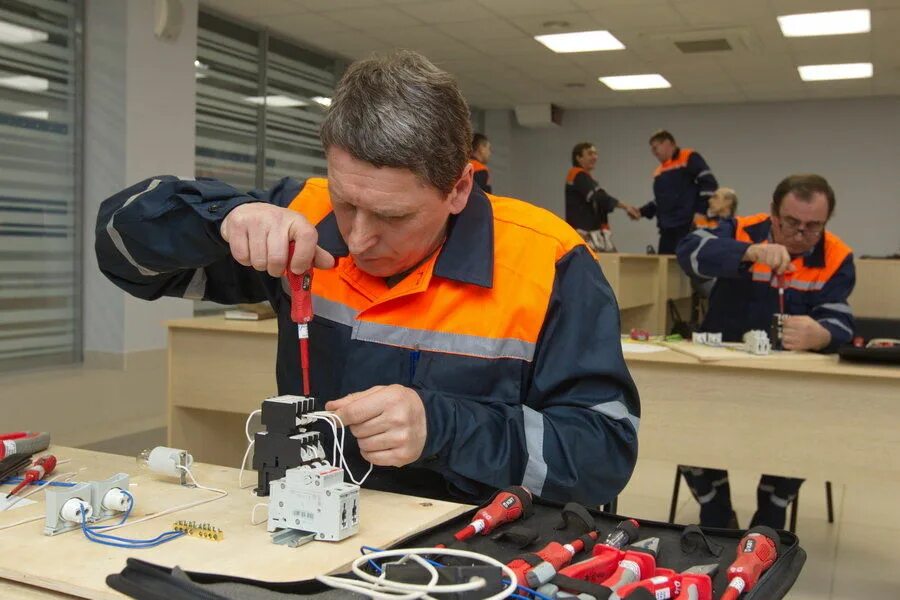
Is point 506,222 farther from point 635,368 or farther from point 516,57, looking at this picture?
point 516,57

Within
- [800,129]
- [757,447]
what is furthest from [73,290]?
[800,129]

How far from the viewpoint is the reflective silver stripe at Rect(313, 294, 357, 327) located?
4.36 ft

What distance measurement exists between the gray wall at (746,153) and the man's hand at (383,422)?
9.84 m

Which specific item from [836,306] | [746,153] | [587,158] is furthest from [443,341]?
[746,153]

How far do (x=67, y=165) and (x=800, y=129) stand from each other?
8.02 meters

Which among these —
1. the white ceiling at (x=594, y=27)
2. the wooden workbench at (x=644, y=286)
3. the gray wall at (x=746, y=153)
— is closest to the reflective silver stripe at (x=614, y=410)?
the wooden workbench at (x=644, y=286)

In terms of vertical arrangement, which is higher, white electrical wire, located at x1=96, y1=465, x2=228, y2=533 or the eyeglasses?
the eyeglasses

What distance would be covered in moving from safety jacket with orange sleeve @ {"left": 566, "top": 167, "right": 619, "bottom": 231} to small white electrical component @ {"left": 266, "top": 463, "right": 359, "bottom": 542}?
298 inches

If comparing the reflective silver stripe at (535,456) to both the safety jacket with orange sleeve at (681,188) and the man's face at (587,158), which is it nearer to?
the safety jacket with orange sleeve at (681,188)

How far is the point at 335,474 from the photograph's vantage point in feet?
3.11

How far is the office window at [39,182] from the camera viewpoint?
188 inches

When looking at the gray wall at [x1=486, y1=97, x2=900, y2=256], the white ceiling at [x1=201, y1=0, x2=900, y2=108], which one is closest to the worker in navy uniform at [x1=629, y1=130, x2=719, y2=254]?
the white ceiling at [x1=201, y1=0, x2=900, y2=108]

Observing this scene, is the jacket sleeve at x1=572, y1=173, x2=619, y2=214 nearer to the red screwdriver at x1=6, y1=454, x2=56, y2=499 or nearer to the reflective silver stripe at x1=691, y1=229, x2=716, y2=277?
the reflective silver stripe at x1=691, y1=229, x2=716, y2=277

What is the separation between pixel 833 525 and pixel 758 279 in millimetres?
1105
